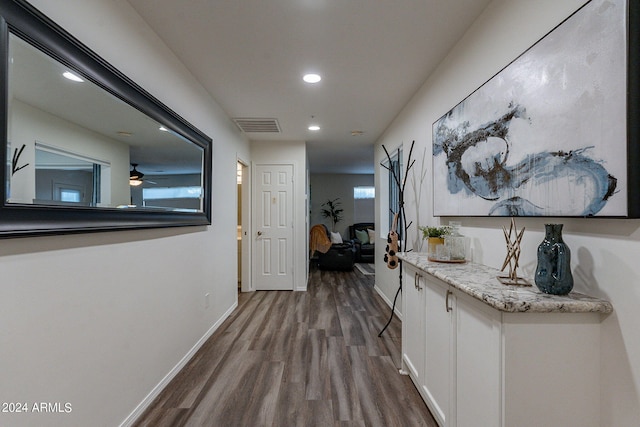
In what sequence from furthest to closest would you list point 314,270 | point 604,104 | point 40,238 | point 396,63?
1. point 314,270
2. point 396,63
3. point 40,238
4. point 604,104

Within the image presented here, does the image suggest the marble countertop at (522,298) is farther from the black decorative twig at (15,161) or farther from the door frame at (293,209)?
the door frame at (293,209)

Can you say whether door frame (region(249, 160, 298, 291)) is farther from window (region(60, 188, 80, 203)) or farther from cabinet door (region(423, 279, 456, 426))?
window (region(60, 188, 80, 203))

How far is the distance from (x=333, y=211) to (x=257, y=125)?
467 centimetres

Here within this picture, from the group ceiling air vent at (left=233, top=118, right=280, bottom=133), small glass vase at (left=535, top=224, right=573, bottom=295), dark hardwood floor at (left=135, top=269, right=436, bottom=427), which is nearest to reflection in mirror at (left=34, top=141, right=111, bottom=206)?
dark hardwood floor at (left=135, top=269, right=436, bottom=427)

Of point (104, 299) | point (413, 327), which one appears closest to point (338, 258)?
point (413, 327)

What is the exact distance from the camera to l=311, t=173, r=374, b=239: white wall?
8.20m

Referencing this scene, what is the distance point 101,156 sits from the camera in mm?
1438

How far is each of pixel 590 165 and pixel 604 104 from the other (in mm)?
199

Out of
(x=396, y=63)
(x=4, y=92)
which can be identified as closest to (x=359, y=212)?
(x=396, y=63)

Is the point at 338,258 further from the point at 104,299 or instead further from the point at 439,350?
the point at 104,299

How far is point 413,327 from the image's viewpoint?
1975 millimetres

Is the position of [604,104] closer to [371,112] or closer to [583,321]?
[583,321]

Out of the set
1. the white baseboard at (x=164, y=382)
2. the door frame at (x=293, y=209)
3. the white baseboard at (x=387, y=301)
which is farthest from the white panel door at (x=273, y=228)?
the white baseboard at (x=164, y=382)

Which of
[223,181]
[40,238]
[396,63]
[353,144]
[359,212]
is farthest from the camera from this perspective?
[359,212]
